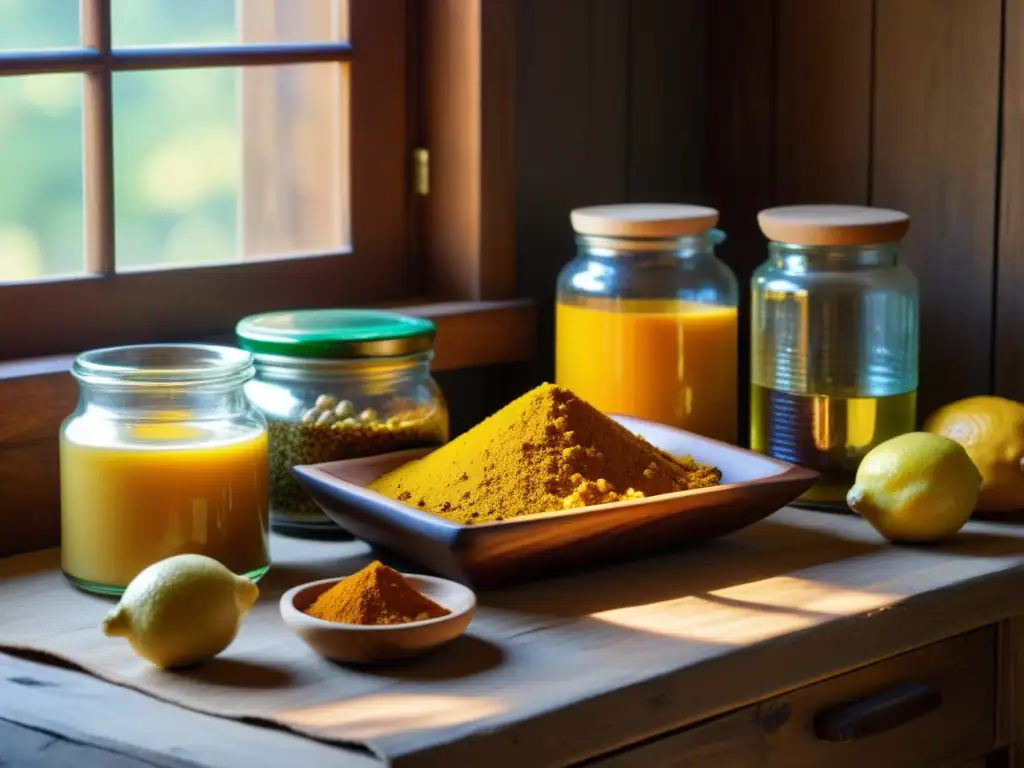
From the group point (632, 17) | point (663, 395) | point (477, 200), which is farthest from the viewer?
point (632, 17)

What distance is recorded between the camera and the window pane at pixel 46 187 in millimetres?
1576

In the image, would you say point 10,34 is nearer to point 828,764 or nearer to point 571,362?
point 571,362

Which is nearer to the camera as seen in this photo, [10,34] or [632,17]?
[10,34]

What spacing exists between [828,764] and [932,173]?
76 cm

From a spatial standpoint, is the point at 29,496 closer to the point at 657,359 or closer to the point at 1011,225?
the point at 657,359

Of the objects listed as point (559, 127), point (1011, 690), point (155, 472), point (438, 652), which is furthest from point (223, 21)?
point (1011, 690)

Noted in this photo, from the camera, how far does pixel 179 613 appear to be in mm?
1131

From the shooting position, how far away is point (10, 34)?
150 centimetres

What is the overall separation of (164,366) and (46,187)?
1.82ft

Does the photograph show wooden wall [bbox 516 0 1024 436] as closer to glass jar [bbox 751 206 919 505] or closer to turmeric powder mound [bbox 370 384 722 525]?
glass jar [bbox 751 206 919 505]

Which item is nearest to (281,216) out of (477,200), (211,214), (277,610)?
(211,214)

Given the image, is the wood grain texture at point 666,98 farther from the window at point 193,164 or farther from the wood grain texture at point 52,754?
the wood grain texture at point 52,754

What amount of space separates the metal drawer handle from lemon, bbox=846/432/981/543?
159mm

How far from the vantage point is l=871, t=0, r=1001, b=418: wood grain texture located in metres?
1.71
